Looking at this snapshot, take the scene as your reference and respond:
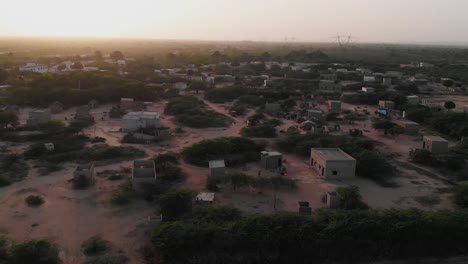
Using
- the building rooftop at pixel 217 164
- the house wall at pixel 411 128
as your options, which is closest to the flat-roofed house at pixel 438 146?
the house wall at pixel 411 128

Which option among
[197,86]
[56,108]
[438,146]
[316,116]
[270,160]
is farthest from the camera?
[197,86]

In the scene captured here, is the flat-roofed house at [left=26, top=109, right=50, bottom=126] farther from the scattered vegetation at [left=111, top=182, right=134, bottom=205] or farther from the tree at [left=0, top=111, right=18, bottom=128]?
the scattered vegetation at [left=111, top=182, right=134, bottom=205]

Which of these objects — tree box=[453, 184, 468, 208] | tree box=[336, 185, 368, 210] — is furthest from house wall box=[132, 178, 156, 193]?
tree box=[453, 184, 468, 208]

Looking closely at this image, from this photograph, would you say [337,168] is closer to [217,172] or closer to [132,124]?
[217,172]

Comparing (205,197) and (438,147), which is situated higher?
(438,147)

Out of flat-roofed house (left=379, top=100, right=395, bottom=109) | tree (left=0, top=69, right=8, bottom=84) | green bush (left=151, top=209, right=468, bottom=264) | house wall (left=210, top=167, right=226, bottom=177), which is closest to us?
green bush (left=151, top=209, right=468, bottom=264)

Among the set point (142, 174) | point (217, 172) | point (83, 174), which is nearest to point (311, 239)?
point (217, 172)

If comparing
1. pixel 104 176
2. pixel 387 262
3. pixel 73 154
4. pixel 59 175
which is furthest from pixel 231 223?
pixel 73 154
